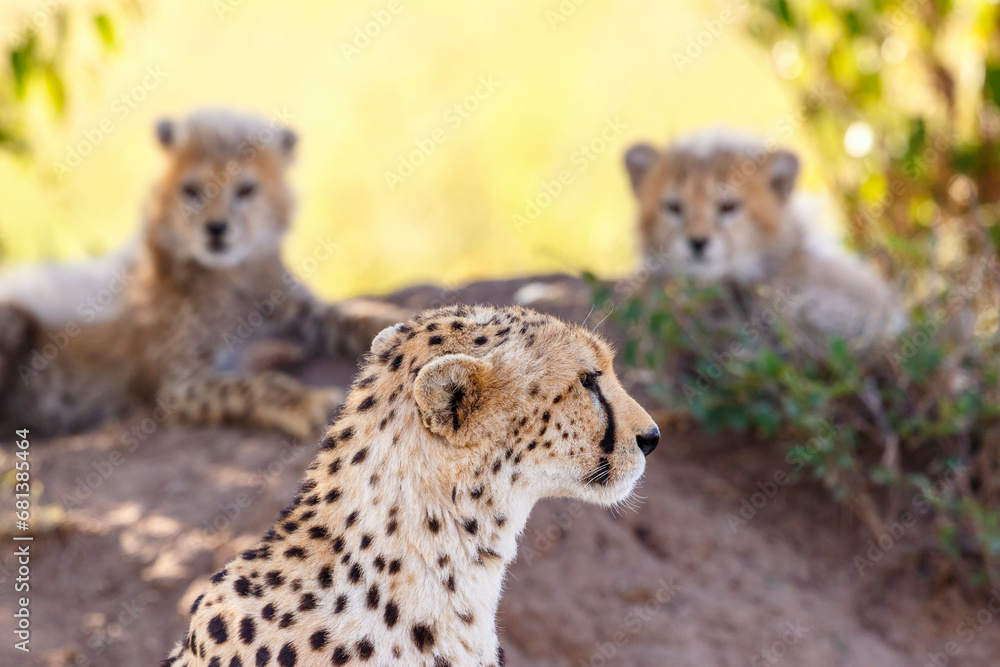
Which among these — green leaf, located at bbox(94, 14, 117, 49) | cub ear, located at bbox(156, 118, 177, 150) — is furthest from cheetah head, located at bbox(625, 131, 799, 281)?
green leaf, located at bbox(94, 14, 117, 49)

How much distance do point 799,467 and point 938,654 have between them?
58 centimetres

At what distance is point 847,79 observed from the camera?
4488 millimetres

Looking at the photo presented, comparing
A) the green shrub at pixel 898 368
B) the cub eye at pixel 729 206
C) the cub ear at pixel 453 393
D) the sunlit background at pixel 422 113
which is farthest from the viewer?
the sunlit background at pixel 422 113

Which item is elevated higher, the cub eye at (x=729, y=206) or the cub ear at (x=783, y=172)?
the cub ear at (x=783, y=172)

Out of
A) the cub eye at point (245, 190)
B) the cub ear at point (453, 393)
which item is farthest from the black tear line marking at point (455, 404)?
the cub eye at point (245, 190)

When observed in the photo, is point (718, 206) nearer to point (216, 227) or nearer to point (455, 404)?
point (216, 227)

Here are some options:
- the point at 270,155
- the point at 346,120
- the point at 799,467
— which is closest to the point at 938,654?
the point at 799,467

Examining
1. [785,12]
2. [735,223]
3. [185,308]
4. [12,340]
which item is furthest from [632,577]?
[12,340]

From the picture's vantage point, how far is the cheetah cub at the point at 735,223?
161 inches

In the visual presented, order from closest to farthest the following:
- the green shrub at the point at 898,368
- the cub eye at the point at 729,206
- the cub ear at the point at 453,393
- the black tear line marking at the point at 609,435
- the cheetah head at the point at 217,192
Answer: the cub ear at the point at 453,393, the black tear line marking at the point at 609,435, the green shrub at the point at 898,368, the cub eye at the point at 729,206, the cheetah head at the point at 217,192

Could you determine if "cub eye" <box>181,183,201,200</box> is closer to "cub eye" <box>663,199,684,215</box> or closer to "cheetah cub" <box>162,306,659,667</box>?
"cub eye" <box>663,199,684,215</box>

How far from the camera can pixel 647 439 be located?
1794 millimetres

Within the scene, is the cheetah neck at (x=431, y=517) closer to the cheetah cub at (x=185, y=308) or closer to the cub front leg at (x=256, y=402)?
the cub front leg at (x=256, y=402)

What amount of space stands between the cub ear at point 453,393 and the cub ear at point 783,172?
109 inches
